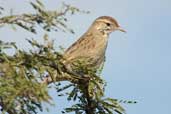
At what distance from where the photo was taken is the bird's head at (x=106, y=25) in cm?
1278

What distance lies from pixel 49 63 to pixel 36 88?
612 millimetres

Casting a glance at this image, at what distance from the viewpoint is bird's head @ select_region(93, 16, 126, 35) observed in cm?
1278

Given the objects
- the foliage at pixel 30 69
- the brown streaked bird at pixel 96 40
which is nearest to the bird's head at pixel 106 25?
the brown streaked bird at pixel 96 40

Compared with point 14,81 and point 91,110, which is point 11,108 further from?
point 91,110

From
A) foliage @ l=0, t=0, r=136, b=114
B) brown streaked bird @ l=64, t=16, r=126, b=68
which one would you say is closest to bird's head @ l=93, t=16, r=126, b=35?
brown streaked bird @ l=64, t=16, r=126, b=68

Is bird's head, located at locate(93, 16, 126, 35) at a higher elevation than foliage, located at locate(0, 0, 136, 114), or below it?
higher

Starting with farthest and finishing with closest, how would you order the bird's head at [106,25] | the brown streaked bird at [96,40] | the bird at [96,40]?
1. the bird's head at [106,25]
2. the brown streaked bird at [96,40]
3. the bird at [96,40]

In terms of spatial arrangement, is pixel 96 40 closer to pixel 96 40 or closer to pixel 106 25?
pixel 96 40

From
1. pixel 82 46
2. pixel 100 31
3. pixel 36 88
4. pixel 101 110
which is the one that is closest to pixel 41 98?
pixel 36 88

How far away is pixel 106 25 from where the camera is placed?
42.3ft

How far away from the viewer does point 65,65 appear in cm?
564

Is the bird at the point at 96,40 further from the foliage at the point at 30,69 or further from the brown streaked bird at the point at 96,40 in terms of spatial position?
the foliage at the point at 30,69

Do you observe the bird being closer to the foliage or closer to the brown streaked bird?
the brown streaked bird

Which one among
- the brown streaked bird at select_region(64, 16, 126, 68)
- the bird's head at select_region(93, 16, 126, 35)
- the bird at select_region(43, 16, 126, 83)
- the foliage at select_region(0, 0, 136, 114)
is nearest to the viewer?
the foliage at select_region(0, 0, 136, 114)
